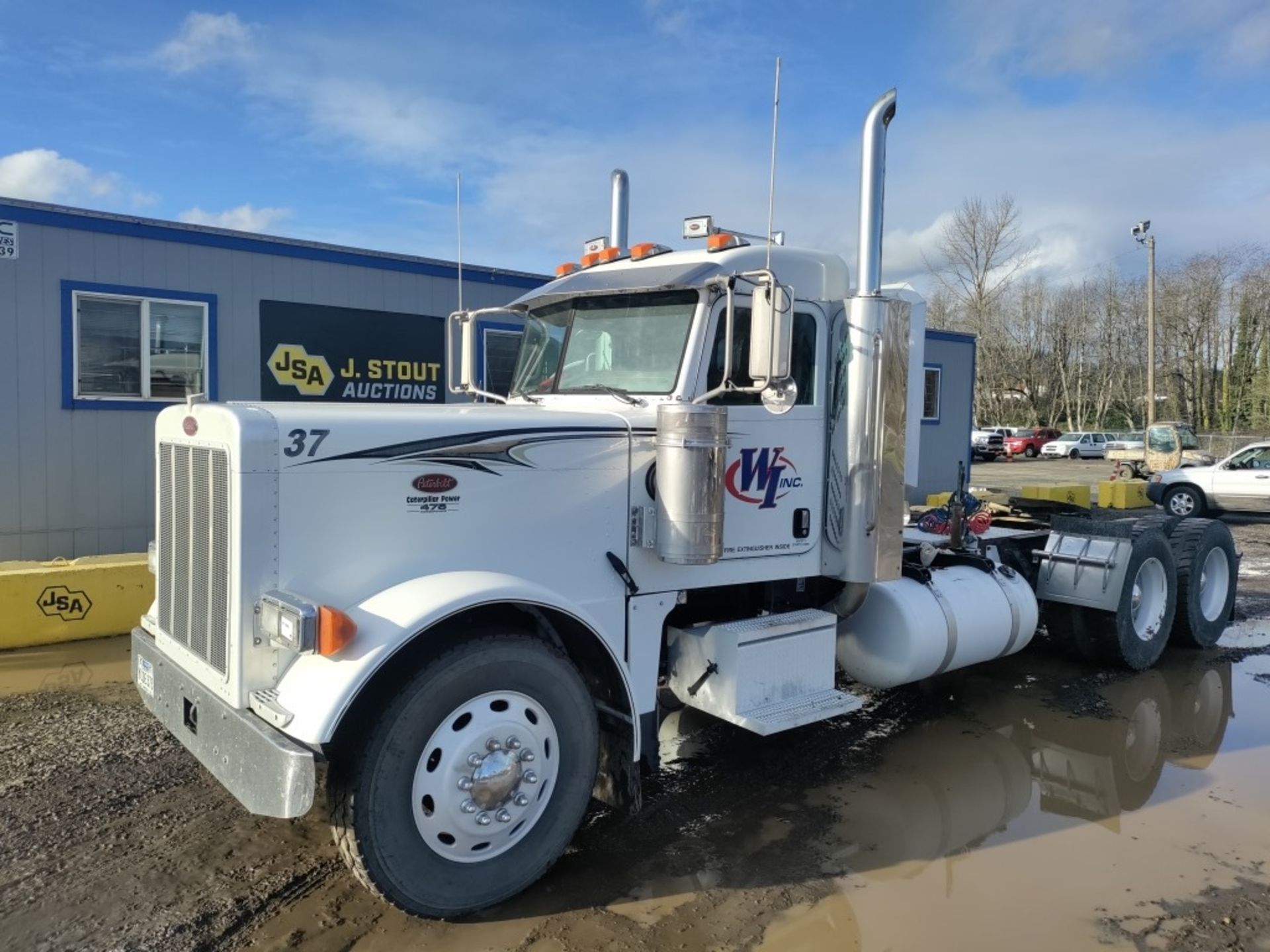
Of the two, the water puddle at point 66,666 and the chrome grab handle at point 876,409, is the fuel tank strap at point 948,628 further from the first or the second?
the water puddle at point 66,666

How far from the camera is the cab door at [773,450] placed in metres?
4.35

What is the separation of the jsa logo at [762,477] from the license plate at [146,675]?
2668mm

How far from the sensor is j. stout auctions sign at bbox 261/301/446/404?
10078mm

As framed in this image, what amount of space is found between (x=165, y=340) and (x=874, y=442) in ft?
25.5

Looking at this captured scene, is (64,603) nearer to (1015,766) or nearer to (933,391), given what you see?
(1015,766)

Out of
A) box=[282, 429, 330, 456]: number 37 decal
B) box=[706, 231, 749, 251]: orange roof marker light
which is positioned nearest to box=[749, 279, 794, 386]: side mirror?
box=[706, 231, 749, 251]: orange roof marker light

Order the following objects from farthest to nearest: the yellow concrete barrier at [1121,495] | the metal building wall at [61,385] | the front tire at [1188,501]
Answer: the yellow concrete barrier at [1121,495], the front tire at [1188,501], the metal building wall at [61,385]

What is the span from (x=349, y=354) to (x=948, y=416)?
1246 centimetres

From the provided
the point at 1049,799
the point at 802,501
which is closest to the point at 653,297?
the point at 802,501

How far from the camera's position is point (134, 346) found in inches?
364

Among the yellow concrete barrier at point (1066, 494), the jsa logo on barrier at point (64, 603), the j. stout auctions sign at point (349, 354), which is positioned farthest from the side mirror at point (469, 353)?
the yellow concrete barrier at point (1066, 494)

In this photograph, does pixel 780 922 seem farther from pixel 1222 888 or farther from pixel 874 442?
pixel 874 442

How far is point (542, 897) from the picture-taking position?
3.61m

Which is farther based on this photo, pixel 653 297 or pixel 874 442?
pixel 874 442
